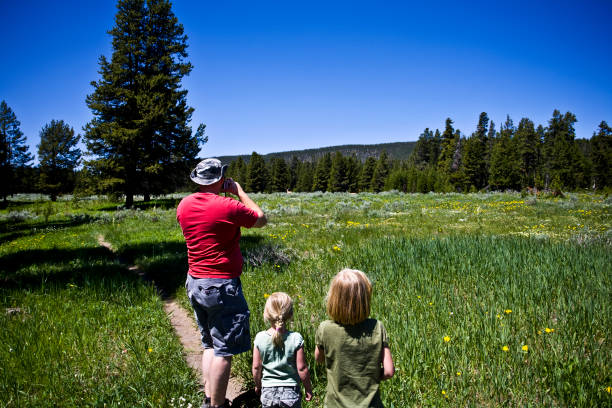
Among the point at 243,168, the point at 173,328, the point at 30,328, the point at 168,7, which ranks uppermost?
the point at 168,7

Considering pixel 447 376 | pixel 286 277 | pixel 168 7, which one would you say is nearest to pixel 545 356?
pixel 447 376

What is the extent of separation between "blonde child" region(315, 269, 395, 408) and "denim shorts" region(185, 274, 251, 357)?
0.98 m

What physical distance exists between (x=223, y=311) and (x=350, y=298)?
1318 millimetres

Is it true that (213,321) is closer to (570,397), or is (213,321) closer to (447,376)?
(447,376)

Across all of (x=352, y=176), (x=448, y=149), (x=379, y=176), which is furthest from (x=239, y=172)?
(x=448, y=149)

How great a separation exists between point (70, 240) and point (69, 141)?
1835 inches

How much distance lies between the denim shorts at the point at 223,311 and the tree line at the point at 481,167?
3254 cm

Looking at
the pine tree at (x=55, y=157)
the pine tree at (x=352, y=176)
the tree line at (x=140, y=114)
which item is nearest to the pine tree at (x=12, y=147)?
the pine tree at (x=55, y=157)

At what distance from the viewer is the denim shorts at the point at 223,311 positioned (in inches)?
105

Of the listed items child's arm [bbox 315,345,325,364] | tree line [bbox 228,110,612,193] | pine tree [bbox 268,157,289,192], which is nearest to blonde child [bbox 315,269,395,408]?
child's arm [bbox 315,345,325,364]

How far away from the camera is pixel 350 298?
1.99m

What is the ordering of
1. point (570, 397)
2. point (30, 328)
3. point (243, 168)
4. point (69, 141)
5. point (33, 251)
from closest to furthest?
point (570, 397) < point (30, 328) < point (33, 251) < point (69, 141) < point (243, 168)

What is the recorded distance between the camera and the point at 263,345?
2385mm

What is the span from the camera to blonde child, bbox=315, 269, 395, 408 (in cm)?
201
